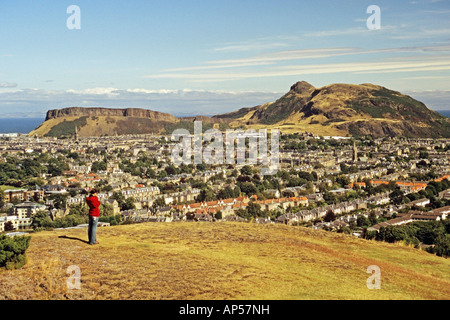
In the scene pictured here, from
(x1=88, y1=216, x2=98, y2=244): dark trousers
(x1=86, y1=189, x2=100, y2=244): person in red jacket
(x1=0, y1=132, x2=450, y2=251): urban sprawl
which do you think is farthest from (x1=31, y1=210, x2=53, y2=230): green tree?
(x1=86, y1=189, x2=100, y2=244): person in red jacket

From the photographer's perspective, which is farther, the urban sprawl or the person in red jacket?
the urban sprawl

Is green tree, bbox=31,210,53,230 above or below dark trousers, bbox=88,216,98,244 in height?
below

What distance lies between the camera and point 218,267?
15.2m

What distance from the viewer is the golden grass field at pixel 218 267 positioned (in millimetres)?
13039

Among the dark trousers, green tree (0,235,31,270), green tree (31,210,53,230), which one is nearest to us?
green tree (0,235,31,270)

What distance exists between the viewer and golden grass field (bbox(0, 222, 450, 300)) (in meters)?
13.0

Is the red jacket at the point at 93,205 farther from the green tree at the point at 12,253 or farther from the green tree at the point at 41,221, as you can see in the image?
the green tree at the point at 41,221

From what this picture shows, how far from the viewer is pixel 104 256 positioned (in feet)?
52.2

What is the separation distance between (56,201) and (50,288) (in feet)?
188

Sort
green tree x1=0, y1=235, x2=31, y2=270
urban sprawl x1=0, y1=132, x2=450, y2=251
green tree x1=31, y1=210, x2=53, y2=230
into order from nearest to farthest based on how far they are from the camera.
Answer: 1. green tree x1=0, y1=235, x2=31, y2=270
2. green tree x1=31, y1=210, x2=53, y2=230
3. urban sprawl x1=0, y1=132, x2=450, y2=251

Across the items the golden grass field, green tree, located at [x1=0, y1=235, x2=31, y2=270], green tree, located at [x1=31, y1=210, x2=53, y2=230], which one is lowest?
green tree, located at [x1=31, y1=210, x2=53, y2=230]

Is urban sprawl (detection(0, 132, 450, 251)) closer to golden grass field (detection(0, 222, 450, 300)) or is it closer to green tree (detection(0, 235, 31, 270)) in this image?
golden grass field (detection(0, 222, 450, 300))

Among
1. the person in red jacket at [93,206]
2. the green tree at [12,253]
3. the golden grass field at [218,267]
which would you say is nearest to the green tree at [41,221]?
the golden grass field at [218,267]

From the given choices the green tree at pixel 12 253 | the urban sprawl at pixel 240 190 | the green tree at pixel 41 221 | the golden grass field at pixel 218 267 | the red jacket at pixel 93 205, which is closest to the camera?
the golden grass field at pixel 218 267
